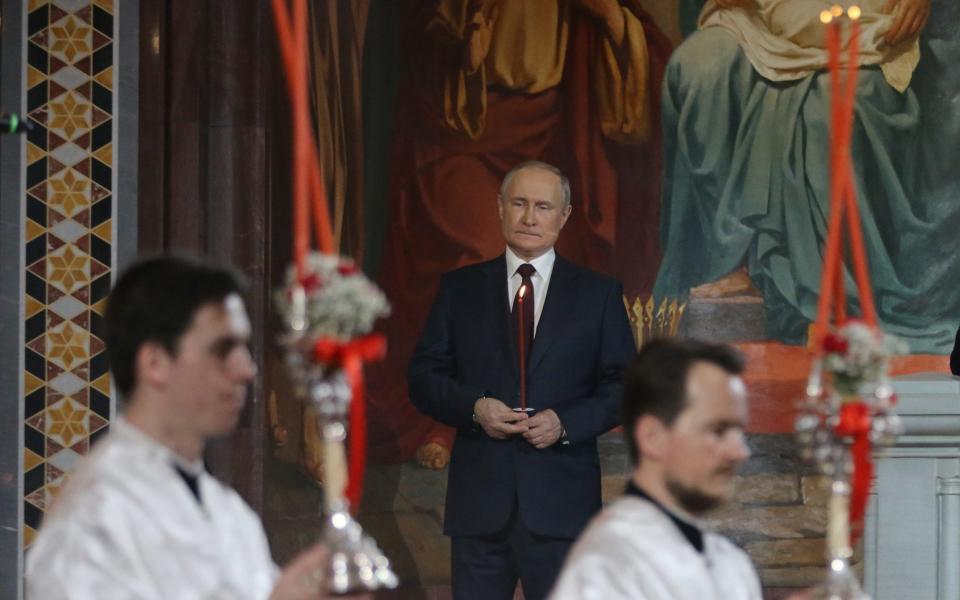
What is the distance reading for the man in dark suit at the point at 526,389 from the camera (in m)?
6.29

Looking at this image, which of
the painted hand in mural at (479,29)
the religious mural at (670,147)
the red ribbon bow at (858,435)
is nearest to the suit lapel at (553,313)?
the religious mural at (670,147)

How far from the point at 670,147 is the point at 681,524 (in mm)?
5678

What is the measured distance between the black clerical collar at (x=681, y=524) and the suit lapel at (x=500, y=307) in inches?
113

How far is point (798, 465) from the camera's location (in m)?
8.82

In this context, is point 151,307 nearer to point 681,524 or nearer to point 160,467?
point 160,467

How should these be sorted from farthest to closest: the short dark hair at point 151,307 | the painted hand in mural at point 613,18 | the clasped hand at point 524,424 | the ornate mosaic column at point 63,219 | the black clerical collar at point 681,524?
the painted hand in mural at point 613,18, the ornate mosaic column at point 63,219, the clasped hand at point 524,424, the black clerical collar at point 681,524, the short dark hair at point 151,307

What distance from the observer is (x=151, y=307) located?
3447 mm

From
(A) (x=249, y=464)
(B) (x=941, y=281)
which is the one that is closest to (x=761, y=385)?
(B) (x=941, y=281)

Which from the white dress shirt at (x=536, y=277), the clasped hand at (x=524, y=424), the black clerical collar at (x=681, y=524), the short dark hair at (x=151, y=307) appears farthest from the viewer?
the white dress shirt at (x=536, y=277)

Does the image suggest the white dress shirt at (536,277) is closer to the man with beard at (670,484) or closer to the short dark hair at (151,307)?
the man with beard at (670,484)

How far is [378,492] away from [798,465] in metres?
2.12

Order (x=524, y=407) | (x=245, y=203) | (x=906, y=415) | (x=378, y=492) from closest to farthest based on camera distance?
(x=906, y=415) < (x=524, y=407) < (x=245, y=203) < (x=378, y=492)

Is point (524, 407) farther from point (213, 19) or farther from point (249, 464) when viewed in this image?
point (213, 19)

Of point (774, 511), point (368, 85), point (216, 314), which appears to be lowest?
point (774, 511)
